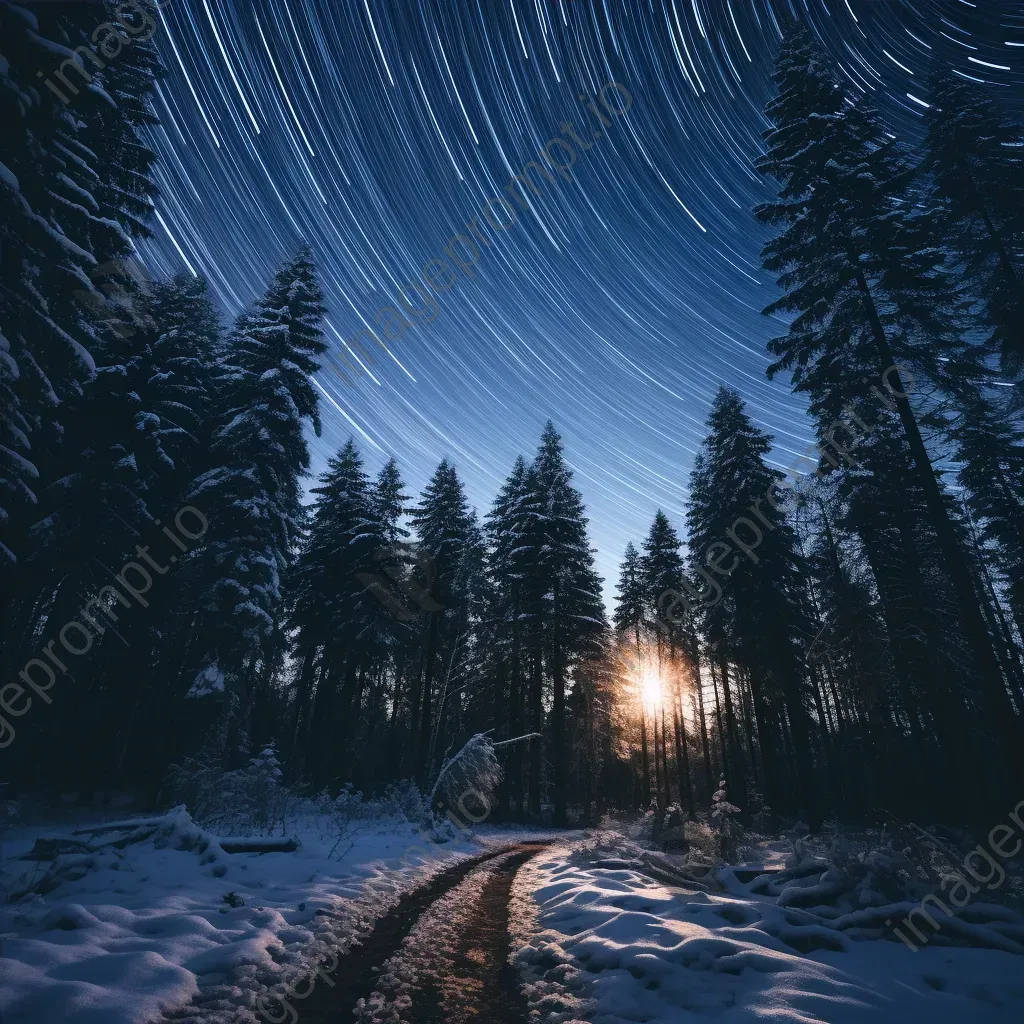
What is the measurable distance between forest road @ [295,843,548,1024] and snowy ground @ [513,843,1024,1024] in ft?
1.19

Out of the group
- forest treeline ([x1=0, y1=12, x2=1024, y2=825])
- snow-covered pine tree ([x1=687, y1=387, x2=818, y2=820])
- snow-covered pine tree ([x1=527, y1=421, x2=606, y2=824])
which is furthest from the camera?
snow-covered pine tree ([x1=527, y1=421, x2=606, y2=824])

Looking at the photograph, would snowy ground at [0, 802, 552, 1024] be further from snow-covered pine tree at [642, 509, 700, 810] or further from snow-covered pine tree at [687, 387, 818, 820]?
snow-covered pine tree at [642, 509, 700, 810]

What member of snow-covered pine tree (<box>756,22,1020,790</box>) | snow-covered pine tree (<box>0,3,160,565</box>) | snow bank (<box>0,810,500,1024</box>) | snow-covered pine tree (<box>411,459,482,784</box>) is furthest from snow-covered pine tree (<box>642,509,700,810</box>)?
snow-covered pine tree (<box>0,3,160,565</box>)

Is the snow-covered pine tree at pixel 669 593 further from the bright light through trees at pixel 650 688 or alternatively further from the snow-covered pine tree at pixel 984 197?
the snow-covered pine tree at pixel 984 197

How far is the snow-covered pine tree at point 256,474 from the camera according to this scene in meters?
13.9

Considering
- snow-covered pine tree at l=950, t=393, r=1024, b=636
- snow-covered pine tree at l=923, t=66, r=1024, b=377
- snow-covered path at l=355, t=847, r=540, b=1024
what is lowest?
snow-covered path at l=355, t=847, r=540, b=1024

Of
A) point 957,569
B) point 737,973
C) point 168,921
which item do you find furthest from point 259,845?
point 957,569

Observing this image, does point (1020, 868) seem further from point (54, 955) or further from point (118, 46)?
point (118, 46)

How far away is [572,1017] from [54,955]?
4.11 m

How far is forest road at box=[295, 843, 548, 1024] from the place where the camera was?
3.84 metres

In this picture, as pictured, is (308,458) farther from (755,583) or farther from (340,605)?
(755,583)

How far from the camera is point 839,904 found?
20.2 ft

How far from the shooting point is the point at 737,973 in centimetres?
440

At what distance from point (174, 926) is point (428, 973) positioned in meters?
2.53
